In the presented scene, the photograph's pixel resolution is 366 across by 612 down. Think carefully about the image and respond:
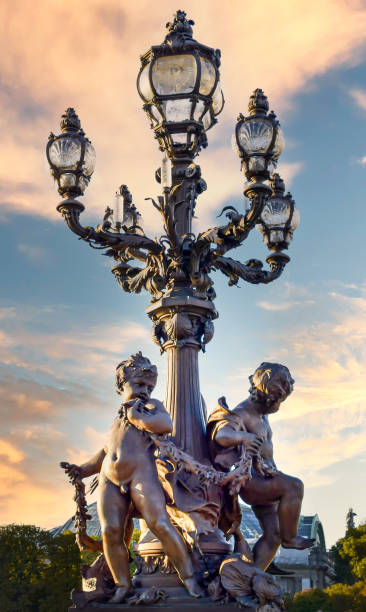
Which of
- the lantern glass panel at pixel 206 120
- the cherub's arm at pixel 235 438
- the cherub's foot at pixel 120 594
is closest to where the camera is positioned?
the cherub's foot at pixel 120 594

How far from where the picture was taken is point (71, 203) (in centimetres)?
890

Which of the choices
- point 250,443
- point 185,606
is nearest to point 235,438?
point 250,443

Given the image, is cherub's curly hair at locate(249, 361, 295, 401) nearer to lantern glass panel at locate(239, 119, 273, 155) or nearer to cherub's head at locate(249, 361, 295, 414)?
cherub's head at locate(249, 361, 295, 414)

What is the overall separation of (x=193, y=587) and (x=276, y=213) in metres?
4.45

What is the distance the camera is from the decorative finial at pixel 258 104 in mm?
8883

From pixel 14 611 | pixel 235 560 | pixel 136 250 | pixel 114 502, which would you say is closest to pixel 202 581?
pixel 235 560

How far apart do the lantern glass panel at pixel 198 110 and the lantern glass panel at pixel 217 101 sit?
0.22m

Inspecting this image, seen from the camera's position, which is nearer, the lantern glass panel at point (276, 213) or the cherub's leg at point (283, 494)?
the cherub's leg at point (283, 494)

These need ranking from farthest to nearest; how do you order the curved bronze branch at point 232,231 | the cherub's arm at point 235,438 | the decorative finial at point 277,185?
the decorative finial at point 277,185, the curved bronze branch at point 232,231, the cherub's arm at point 235,438

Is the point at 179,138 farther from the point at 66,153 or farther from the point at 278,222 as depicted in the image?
the point at 278,222

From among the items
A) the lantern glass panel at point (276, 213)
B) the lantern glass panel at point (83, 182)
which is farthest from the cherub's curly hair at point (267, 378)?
the lantern glass panel at point (83, 182)

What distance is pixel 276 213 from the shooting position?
33.6 feet

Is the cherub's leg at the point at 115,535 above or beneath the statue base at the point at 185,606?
above

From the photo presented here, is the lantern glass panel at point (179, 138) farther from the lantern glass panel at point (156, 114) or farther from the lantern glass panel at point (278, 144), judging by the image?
the lantern glass panel at point (278, 144)
